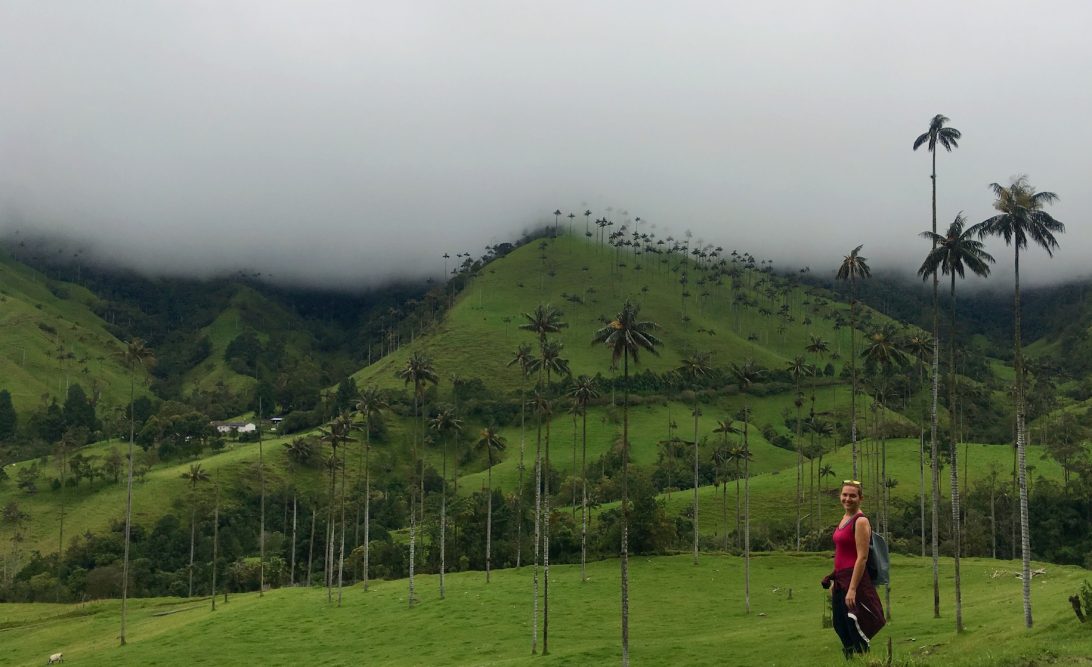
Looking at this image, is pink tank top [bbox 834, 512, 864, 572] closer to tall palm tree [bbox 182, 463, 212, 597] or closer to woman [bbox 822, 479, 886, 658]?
woman [bbox 822, 479, 886, 658]

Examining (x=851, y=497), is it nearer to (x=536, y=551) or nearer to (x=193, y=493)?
(x=536, y=551)

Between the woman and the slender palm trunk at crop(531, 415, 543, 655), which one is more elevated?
the woman

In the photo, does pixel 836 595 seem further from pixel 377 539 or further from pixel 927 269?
pixel 377 539

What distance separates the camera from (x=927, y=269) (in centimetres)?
5378

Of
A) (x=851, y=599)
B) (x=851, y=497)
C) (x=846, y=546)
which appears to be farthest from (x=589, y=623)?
(x=851, y=497)

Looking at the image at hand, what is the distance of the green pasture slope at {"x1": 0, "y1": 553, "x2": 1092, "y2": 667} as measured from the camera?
160 ft

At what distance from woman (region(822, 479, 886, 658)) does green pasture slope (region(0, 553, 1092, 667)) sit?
15.4 metres

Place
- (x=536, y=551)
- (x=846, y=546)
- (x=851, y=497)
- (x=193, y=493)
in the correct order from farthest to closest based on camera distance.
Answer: (x=193, y=493), (x=536, y=551), (x=846, y=546), (x=851, y=497)

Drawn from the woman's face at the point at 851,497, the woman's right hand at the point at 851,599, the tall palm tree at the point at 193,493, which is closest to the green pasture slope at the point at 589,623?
the woman's right hand at the point at 851,599

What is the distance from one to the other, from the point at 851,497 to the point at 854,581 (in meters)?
1.33

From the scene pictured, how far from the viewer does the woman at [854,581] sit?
13062mm

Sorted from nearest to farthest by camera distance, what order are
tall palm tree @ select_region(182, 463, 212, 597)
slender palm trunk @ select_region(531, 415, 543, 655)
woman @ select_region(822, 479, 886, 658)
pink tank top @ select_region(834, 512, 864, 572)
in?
1. woman @ select_region(822, 479, 886, 658)
2. pink tank top @ select_region(834, 512, 864, 572)
3. slender palm trunk @ select_region(531, 415, 543, 655)
4. tall palm tree @ select_region(182, 463, 212, 597)

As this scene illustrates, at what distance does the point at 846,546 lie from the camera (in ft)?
45.0

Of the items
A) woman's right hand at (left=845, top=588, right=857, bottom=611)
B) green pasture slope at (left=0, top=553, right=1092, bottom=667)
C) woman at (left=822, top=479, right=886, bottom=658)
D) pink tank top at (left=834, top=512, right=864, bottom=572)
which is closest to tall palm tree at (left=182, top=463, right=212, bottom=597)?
green pasture slope at (left=0, top=553, right=1092, bottom=667)
